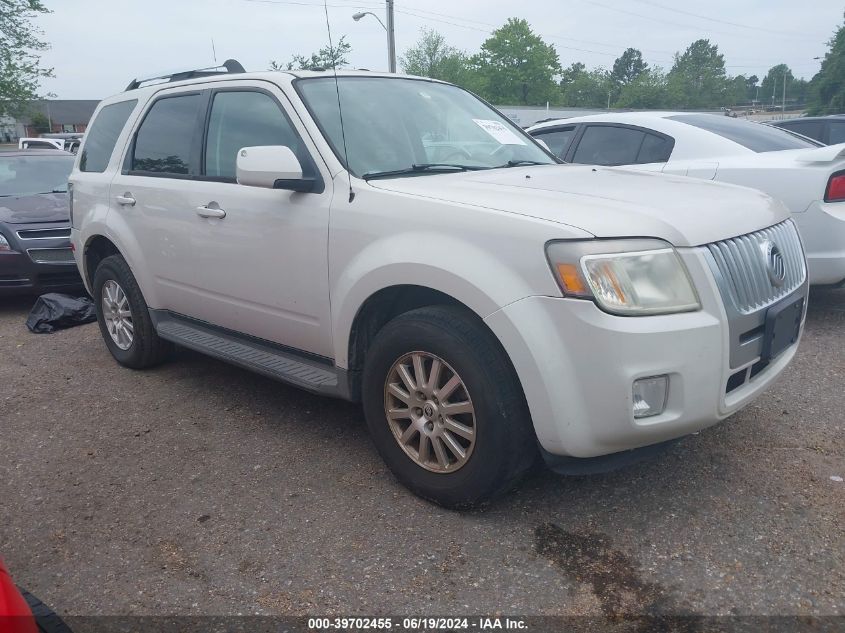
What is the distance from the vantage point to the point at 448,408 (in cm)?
282

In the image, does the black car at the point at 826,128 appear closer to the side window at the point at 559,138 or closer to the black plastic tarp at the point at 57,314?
the side window at the point at 559,138

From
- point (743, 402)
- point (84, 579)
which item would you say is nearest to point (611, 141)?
point (743, 402)

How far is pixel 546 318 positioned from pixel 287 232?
1474 mm

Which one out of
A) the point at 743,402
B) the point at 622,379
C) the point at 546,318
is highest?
the point at 546,318

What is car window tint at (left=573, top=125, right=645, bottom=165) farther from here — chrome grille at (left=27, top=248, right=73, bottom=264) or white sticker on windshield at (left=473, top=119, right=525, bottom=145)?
chrome grille at (left=27, top=248, right=73, bottom=264)

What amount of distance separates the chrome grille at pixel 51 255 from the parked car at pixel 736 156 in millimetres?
4687

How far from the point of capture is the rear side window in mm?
4883

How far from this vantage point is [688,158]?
5.64 m

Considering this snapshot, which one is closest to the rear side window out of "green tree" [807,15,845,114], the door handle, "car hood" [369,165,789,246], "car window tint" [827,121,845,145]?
the door handle

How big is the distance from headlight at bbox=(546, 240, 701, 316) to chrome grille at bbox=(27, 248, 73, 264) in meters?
5.95

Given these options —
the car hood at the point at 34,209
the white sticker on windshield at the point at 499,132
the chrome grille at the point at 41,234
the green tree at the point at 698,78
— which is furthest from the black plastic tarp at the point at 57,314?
the green tree at the point at 698,78

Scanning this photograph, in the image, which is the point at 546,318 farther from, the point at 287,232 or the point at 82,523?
the point at 82,523

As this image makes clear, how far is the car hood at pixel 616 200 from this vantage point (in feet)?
8.27

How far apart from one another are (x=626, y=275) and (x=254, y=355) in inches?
82.4
